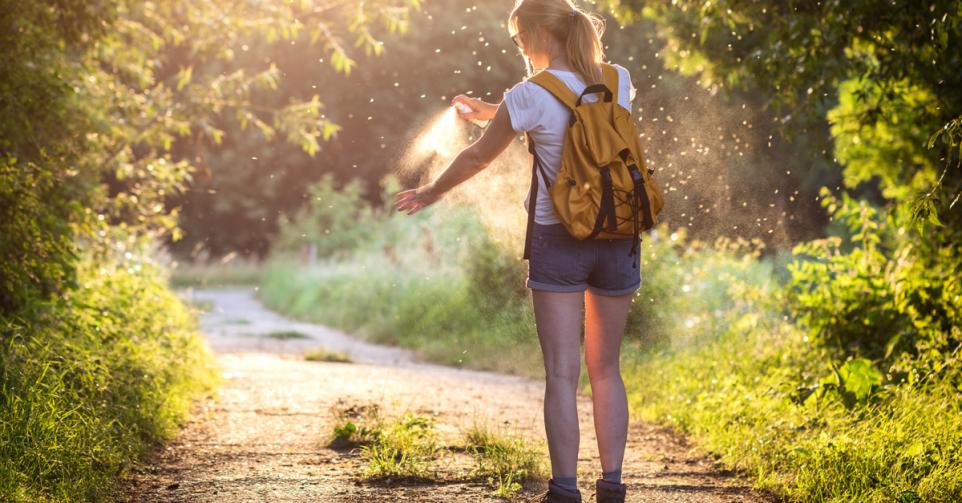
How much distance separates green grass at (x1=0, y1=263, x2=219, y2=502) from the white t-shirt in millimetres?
2119

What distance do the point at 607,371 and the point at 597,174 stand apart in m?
0.79

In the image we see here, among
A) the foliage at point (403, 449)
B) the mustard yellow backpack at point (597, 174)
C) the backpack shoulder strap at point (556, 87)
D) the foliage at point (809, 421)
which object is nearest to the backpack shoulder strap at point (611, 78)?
the mustard yellow backpack at point (597, 174)

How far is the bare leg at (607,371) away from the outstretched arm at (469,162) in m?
0.64

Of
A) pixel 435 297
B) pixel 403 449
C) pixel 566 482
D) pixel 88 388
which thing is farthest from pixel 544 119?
pixel 435 297

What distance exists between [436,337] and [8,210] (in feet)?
25.9

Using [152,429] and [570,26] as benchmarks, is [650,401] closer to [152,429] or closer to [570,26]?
[152,429]

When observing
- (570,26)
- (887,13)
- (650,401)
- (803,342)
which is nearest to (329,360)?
(650,401)

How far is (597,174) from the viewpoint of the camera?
12.0ft

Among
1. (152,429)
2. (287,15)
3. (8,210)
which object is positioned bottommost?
(152,429)

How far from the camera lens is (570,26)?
12.4ft

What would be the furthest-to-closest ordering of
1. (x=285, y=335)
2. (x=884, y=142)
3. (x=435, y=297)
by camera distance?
(x=285, y=335) < (x=435, y=297) < (x=884, y=142)

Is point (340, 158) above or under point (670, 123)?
above

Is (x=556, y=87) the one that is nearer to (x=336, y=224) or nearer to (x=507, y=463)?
(x=507, y=463)

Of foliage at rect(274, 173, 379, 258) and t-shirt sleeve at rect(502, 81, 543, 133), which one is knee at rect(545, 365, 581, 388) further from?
foliage at rect(274, 173, 379, 258)
